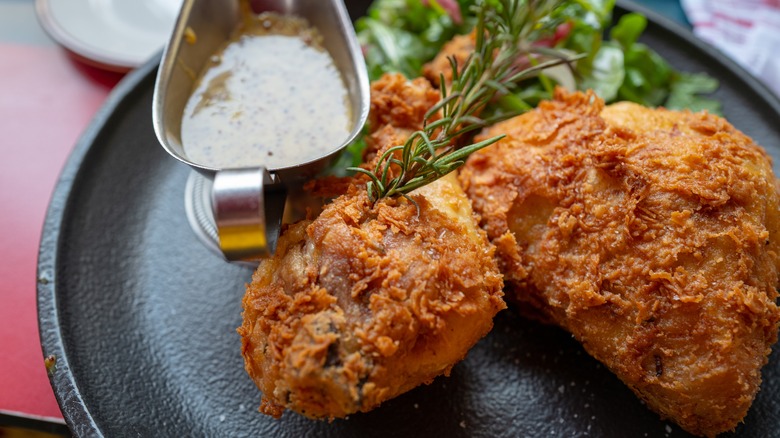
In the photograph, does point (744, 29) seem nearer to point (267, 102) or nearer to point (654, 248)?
point (654, 248)

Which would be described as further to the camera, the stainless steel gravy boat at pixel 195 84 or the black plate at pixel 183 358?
the black plate at pixel 183 358

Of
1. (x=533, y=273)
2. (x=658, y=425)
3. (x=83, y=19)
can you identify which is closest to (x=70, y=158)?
(x=83, y=19)

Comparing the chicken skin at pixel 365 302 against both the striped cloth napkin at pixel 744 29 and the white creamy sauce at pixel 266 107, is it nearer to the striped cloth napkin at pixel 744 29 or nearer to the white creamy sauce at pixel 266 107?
the white creamy sauce at pixel 266 107

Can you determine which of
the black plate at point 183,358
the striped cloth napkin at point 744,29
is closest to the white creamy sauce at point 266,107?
the black plate at point 183,358

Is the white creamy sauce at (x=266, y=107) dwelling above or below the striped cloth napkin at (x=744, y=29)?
above

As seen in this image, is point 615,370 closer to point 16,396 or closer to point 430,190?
point 430,190
